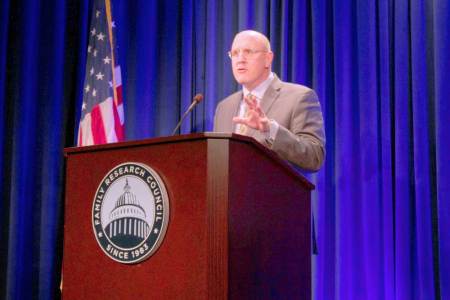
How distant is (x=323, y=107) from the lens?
4230mm

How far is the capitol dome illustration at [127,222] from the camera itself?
1753 millimetres

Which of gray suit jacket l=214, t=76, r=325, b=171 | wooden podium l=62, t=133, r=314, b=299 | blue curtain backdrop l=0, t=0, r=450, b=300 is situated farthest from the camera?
blue curtain backdrop l=0, t=0, r=450, b=300

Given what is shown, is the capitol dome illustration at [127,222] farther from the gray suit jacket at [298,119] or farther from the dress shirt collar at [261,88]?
the dress shirt collar at [261,88]

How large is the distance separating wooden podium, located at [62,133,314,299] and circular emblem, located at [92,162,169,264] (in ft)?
0.08

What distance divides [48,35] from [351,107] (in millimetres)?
2556

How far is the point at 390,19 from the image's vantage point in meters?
4.09

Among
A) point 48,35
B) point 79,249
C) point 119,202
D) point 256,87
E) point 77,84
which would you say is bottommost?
point 79,249

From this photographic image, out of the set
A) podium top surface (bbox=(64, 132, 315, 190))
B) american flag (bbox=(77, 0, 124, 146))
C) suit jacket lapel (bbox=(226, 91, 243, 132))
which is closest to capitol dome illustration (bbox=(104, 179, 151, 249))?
podium top surface (bbox=(64, 132, 315, 190))

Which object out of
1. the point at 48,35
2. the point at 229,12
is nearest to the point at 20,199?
the point at 48,35

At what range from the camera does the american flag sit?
454cm

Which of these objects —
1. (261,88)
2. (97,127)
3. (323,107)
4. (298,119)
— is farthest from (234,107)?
(97,127)

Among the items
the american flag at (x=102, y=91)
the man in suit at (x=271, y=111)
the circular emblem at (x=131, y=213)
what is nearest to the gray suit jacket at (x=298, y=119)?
the man in suit at (x=271, y=111)

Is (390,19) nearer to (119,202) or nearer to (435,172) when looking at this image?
(435,172)

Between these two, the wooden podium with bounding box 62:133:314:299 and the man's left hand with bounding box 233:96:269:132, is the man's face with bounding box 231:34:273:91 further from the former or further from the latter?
the wooden podium with bounding box 62:133:314:299
